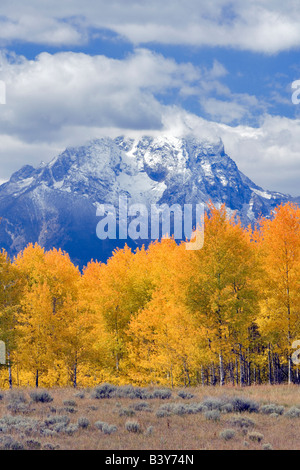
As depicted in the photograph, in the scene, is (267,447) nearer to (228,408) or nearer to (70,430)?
(228,408)

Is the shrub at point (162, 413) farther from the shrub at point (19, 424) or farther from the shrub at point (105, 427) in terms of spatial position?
the shrub at point (19, 424)

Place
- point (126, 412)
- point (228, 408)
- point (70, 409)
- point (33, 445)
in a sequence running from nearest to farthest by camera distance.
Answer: point (33, 445) → point (126, 412) → point (70, 409) → point (228, 408)

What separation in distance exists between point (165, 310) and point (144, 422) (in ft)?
54.2

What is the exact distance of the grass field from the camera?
38.4 ft

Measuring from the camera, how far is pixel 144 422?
14.2m

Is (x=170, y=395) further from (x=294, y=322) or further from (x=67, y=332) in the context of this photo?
(x=67, y=332)

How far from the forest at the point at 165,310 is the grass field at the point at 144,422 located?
6.41 m

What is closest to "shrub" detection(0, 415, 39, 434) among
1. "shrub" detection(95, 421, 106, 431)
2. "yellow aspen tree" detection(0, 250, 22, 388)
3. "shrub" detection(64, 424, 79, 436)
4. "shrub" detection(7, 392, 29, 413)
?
"shrub" detection(64, 424, 79, 436)

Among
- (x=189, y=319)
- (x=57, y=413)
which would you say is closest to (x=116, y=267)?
(x=189, y=319)

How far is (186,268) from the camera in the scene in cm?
2478

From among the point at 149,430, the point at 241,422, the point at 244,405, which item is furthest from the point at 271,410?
the point at 149,430

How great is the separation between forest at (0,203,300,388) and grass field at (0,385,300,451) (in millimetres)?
6405

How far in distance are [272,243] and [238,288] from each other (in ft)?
10.7

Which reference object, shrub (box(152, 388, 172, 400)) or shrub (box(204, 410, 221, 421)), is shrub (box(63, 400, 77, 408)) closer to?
shrub (box(152, 388, 172, 400))
